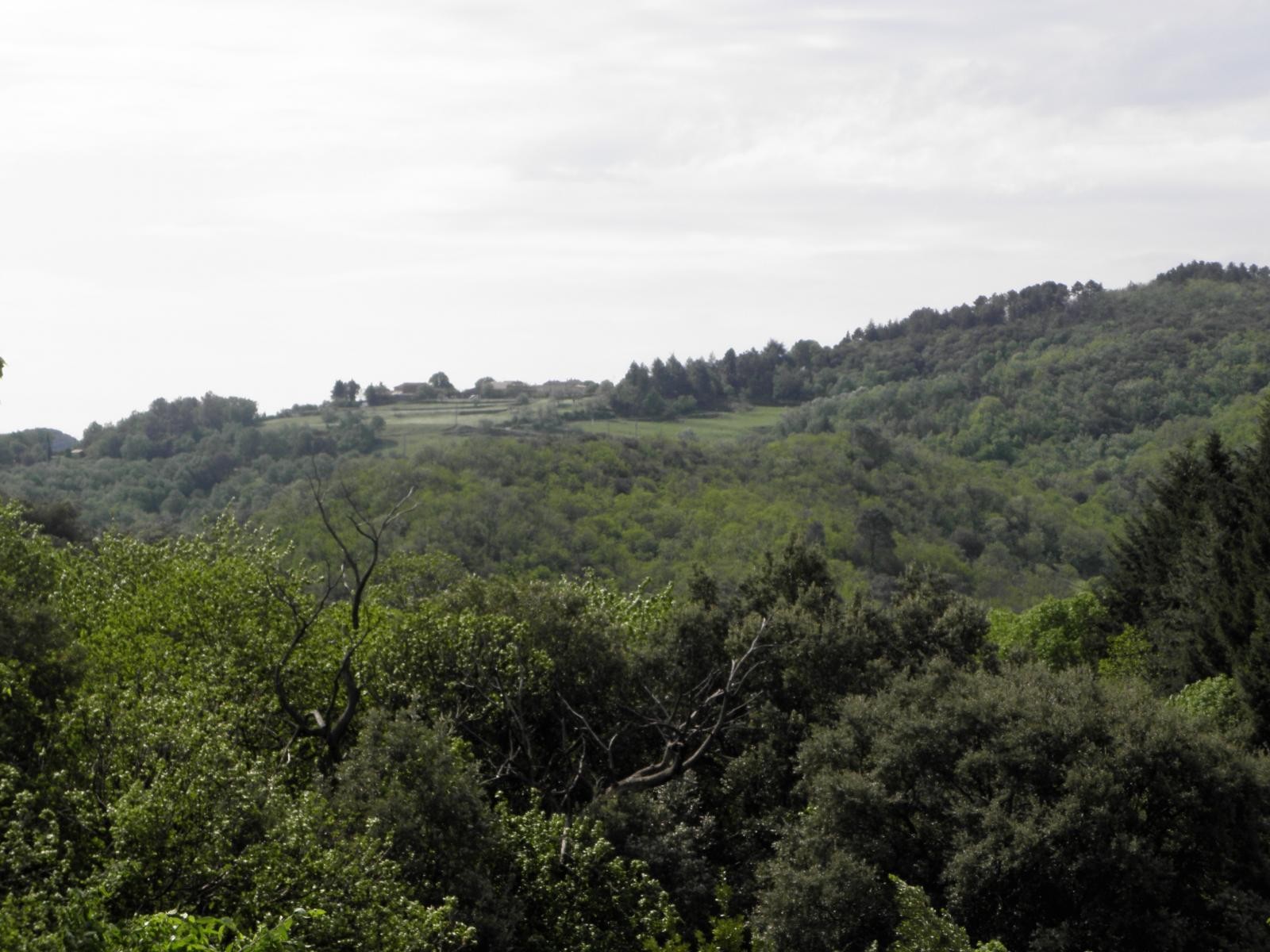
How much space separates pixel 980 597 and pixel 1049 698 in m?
64.9

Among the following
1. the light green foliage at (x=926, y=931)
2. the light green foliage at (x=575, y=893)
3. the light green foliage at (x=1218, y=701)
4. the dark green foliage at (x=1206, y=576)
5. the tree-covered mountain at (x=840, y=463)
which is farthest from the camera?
the tree-covered mountain at (x=840, y=463)

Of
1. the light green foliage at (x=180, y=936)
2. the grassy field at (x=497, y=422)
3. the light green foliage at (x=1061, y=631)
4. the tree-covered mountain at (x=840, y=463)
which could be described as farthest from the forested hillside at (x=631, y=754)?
the grassy field at (x=497, y=422)

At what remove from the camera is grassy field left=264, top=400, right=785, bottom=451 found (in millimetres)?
124312

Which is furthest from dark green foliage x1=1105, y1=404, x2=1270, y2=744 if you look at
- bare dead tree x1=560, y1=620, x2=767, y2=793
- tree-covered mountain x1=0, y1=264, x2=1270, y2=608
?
tree-covered mountain x1=0, y1=264, x2=1270, y2=608

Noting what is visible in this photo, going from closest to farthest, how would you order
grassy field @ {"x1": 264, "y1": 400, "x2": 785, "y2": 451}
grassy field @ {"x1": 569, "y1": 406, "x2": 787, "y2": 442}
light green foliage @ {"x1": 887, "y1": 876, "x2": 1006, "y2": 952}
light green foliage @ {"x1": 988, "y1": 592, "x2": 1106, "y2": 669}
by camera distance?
light green foliage @ {"x1": 887, "y1": 876, "x2": 1006, "y2": 952}, light green foliage @ {"x1": 988, "y1": 592, "x2": 1106, "y2": 669}, grassy field @ {"x1": 264, "y1": 400, "x2": 785, "y2": 451}, grassy field @ {"x1": 569, "y1": 406, "x2": 787, "y2": 442}

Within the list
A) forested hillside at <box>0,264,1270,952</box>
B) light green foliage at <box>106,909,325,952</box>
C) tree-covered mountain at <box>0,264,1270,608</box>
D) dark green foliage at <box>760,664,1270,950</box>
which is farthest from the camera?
tree-covered mountain at <box>0,264,1270,608</box>

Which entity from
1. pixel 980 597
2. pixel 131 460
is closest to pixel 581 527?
pixel 980 597

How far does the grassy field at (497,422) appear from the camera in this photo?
124312 millimetres

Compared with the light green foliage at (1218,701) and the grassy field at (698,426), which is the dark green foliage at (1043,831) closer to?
the light green foliage at (1218,701)

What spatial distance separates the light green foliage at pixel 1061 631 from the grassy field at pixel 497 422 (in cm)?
7867

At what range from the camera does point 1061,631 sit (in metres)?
39.6

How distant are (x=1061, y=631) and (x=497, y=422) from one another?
9540 cm

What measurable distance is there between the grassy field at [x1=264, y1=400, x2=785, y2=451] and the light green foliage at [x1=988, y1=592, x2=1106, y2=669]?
258 ft

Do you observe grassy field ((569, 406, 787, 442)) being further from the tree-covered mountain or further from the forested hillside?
the forested hillside
